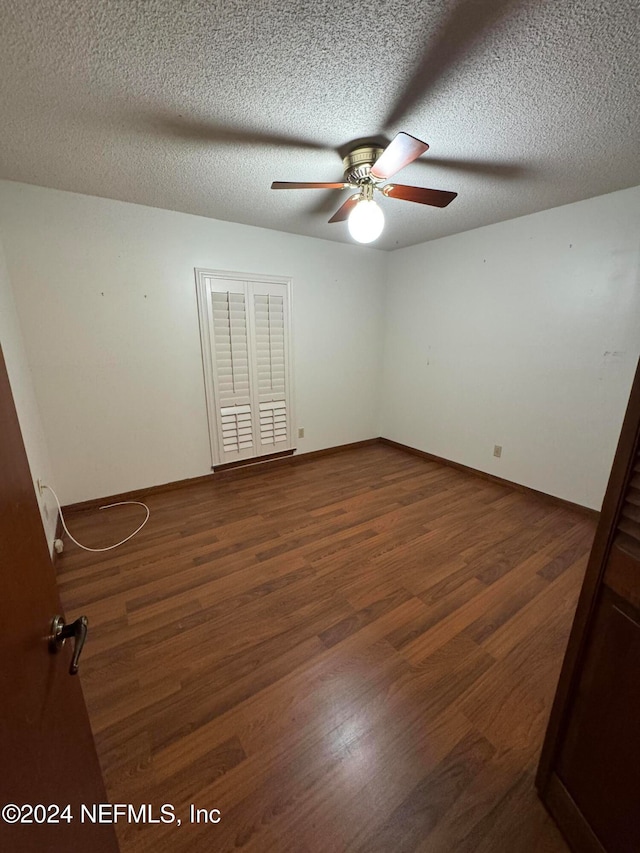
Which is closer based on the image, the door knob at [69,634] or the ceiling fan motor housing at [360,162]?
the door knob at [69,634]

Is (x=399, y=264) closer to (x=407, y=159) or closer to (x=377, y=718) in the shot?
(x=407, y=159)

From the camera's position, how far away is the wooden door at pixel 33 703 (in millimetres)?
475

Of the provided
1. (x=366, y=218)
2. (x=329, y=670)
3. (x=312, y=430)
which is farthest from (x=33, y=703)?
(x=312, y=430)

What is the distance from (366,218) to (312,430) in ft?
7.76

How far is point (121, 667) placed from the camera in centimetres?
143

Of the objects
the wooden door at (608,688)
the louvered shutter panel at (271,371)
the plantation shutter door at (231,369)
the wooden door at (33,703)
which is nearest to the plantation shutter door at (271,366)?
the louvered shutter panel at (271,371)

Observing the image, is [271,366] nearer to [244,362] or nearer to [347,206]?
[244,362]

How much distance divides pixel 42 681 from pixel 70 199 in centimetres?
293

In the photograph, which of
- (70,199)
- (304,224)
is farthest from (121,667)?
(304,224)

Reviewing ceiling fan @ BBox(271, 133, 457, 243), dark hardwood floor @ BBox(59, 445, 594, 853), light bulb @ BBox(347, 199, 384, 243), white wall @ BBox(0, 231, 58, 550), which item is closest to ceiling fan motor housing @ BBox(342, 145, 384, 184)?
ceiling fan @ BBox(271, 133, 457, 243)

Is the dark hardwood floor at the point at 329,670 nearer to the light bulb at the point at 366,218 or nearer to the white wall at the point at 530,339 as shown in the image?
the white wall at the point at 530,339

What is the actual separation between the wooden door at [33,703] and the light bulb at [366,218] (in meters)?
1.80

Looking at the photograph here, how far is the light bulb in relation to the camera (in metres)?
1.81

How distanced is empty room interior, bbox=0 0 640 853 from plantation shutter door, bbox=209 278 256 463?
0.10 ft
